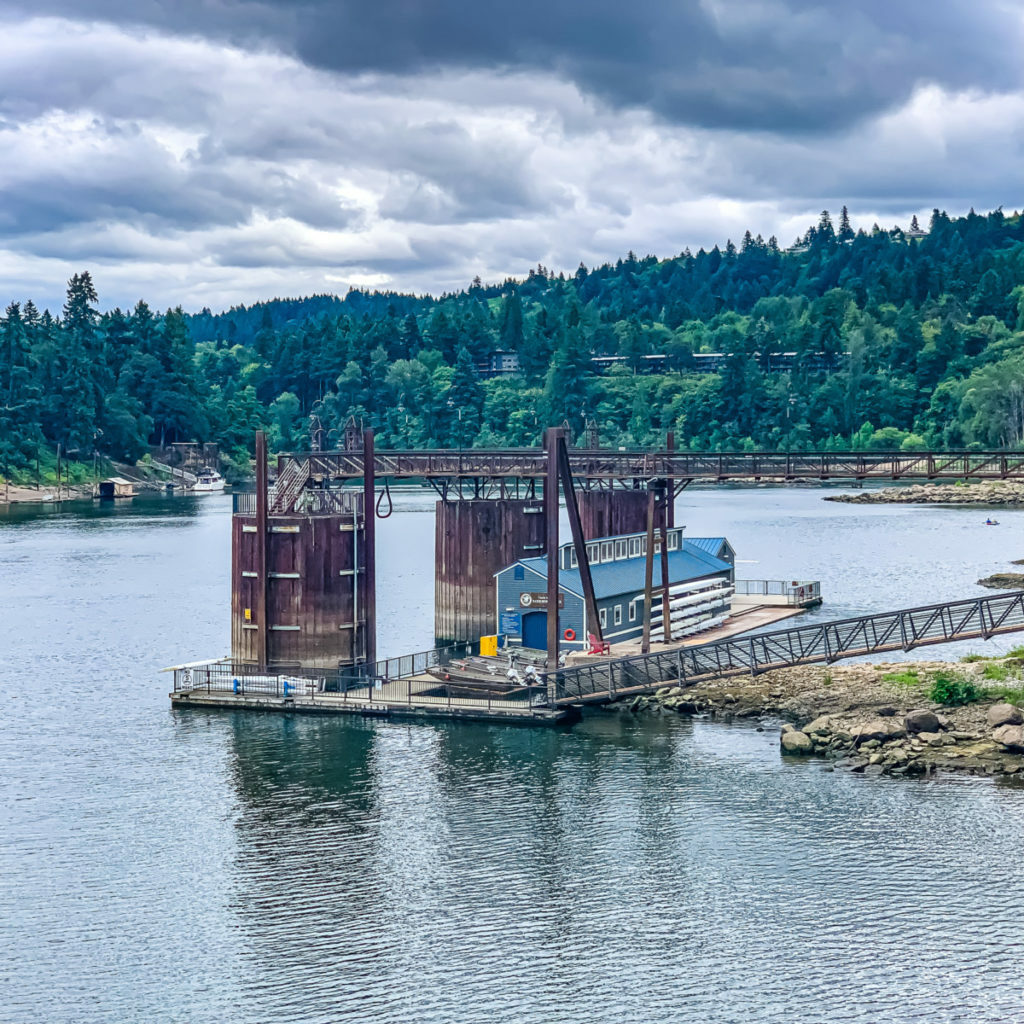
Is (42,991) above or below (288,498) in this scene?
below

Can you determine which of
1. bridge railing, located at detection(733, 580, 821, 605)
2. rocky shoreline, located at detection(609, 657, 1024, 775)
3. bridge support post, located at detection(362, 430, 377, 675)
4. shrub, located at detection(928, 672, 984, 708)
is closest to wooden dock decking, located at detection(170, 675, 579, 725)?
bridge support post, located at detection(362, 430, 377, 675)

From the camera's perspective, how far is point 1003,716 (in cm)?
6072

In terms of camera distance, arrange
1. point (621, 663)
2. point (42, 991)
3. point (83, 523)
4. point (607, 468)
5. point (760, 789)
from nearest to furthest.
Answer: point (42, 991)
point (760, 789)
point (621, 663)
point (607, 468)
point (83, 523)

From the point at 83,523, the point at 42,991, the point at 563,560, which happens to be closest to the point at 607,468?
the point at 563,560

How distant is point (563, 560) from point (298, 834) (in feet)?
100

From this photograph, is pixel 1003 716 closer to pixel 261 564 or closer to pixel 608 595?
pixel 608 595

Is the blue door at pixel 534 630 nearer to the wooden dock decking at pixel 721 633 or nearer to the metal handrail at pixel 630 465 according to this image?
the wooden dock decking at pixel 721 633

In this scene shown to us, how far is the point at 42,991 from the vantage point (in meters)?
40.5

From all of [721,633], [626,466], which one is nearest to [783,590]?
[721,633]

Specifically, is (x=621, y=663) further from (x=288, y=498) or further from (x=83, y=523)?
(x=83, y=523)

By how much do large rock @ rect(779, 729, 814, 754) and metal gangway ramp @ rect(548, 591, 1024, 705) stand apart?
574 cm

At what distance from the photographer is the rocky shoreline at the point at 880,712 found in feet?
191

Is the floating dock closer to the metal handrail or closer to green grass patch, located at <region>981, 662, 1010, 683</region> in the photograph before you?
the metal handrail

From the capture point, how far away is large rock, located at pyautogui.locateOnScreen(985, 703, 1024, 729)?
60.4 m
